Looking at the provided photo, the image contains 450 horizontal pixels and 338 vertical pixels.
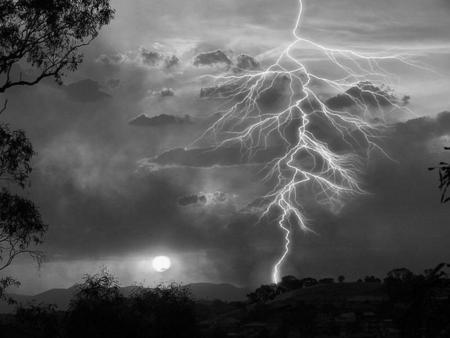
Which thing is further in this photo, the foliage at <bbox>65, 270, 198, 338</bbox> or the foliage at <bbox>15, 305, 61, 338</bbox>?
the foliage at <bbox>65, 270, 198, 338</bbox>

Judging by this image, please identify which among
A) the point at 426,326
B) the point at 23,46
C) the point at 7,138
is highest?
the point at 23,46

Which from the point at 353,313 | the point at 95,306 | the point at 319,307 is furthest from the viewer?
the point at 319,307

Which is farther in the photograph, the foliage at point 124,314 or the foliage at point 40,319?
the foliage at point 124,314

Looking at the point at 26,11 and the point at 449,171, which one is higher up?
the point at 26,11

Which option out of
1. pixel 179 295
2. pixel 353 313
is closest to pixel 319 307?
pixel 353 313

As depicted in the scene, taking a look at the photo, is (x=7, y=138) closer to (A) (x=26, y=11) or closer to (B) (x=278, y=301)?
(A) (x=26, y=11)

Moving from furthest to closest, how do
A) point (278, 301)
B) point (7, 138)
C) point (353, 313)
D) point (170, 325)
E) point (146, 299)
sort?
point (278, 301), point (353, 313), point (146, 299), point (170, 325), point (7, 138)

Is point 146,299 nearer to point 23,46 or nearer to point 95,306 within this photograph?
point 95,306

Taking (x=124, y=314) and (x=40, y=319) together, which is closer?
(x=40, y=319)

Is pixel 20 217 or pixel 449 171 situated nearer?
pixel 449 171
